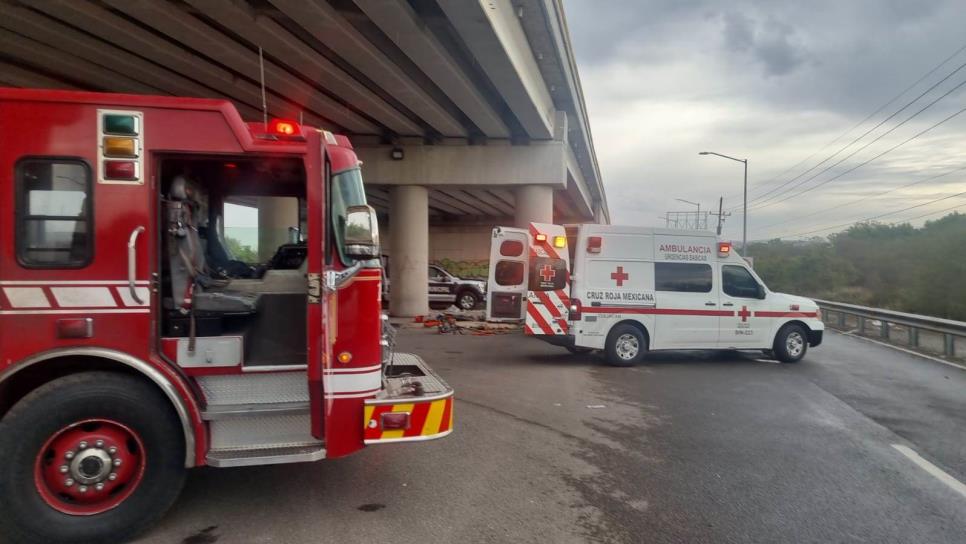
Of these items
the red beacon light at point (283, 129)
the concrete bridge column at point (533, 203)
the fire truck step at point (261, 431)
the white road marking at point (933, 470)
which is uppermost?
the concrete bridge column at point (533, 203)

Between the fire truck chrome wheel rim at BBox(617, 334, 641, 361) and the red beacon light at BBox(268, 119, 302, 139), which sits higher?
the red beacon light at BBox(268, 119, 302, 139)

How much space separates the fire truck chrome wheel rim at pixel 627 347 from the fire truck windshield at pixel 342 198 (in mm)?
7692

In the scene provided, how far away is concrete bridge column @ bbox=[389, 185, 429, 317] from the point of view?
67.7ft

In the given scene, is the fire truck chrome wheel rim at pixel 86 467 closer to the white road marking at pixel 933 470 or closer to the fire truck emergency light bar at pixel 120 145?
the fire truck emergency light bar at pixel 120 145

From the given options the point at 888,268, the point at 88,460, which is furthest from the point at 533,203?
the point at 888,268

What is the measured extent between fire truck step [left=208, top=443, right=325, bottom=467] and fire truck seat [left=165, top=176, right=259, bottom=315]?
36.3 inches

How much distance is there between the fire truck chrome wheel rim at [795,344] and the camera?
12.1 m

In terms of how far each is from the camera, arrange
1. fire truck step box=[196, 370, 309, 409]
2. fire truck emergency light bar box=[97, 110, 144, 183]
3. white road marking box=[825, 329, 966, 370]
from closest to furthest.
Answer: fire truck emergency light bar box=[97, 110, 144, 183], fire truck step box=[196, 370, 309, 409], white road marking box=[825, 329, 966, 370]

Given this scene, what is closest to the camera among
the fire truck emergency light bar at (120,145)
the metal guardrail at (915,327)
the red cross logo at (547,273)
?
the fire truck emergency light bar at (120,145)

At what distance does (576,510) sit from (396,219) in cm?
1668

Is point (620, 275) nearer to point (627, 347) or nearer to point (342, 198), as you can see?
point (627, 347)

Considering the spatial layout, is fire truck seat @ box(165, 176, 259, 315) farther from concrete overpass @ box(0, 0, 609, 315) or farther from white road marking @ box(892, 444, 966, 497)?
concrete overpass @ box(0, 0, 609, 315)

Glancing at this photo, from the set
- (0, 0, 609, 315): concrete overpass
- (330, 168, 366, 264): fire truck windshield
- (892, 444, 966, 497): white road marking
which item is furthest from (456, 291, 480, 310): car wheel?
(330, 168, 366, 264): fire truck windshield

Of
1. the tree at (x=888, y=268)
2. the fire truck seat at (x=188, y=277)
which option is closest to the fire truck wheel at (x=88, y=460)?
the fire truck seat at (x=188, y=277)
